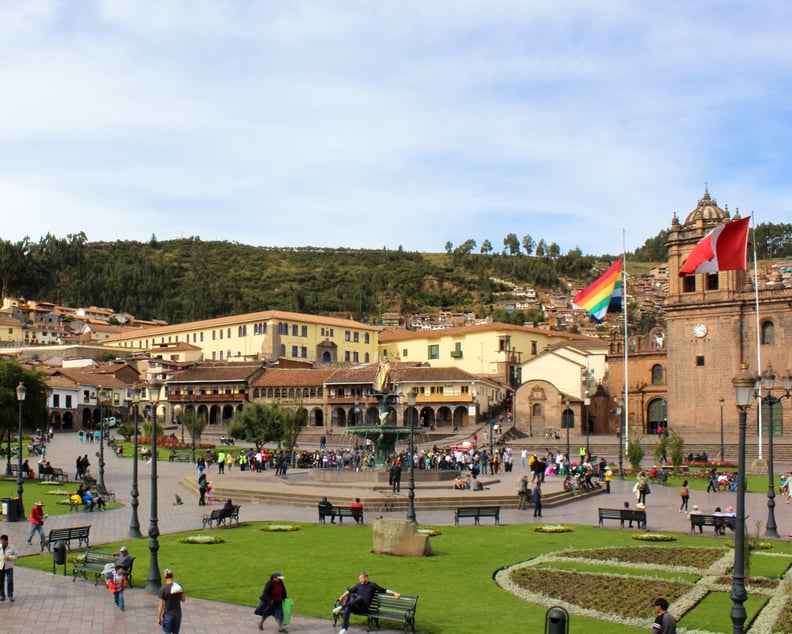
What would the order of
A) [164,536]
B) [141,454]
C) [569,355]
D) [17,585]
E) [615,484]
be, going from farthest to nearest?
[569,355] < [141,454] < [615,484] < [164,536] < [17,585]

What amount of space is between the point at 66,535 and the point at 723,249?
24.1 metres

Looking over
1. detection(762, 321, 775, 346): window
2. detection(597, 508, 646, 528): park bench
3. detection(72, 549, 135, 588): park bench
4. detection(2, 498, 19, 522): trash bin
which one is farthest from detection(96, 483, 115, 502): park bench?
detection(762, 321, 775, 346): window

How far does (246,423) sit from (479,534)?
29.5m

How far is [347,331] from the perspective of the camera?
9275 cm

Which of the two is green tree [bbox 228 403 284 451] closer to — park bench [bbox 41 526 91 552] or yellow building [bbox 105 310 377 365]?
park bench [bbox 41 526 91 552]

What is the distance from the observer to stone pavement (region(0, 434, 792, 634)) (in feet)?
43.5

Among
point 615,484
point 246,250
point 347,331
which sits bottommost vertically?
point 615,484

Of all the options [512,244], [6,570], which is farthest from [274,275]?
[6,570]

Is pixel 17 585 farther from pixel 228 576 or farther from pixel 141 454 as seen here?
pixel 141 454

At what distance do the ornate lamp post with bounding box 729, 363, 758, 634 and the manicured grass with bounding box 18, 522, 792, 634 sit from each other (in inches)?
111

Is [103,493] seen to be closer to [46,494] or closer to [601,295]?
[46,494]

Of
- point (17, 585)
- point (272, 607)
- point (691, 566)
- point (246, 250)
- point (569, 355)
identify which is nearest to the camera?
point (272, 607)

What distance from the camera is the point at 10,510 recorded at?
935 inches

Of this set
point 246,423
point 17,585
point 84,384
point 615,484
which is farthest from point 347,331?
point 17,585
